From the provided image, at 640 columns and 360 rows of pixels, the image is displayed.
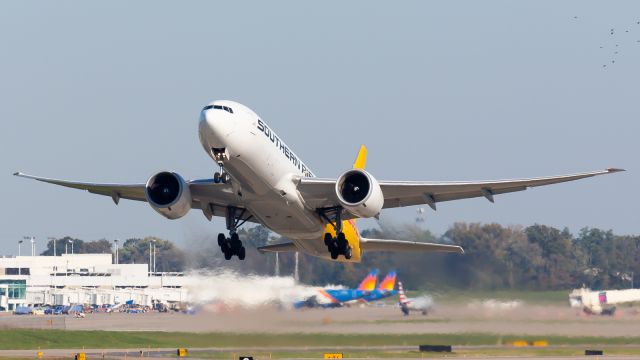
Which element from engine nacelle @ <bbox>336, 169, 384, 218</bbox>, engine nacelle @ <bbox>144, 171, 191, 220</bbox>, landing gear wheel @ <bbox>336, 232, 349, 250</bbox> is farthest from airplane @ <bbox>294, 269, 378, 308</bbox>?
engine nacelle @ <bbox>336, 169, 384, 218</bbox>

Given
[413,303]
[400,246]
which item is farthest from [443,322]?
[400,246]

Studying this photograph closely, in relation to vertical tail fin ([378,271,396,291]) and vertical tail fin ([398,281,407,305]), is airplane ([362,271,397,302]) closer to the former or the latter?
vertical tail fin ([378,271,396,291])

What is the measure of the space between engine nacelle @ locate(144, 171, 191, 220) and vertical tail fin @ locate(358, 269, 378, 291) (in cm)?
1620

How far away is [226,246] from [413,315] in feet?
44.7

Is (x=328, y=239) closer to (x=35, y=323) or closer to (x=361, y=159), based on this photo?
(x=361, y=159)

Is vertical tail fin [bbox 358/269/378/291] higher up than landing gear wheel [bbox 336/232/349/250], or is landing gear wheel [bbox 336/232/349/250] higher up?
landing gear wheel [bbox 336/232/349/250]

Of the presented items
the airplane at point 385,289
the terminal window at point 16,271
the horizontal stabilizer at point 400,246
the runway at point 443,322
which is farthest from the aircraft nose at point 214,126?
the terminal window at point 16,271

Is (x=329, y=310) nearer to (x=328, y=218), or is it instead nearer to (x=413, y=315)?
(x=413, y=315)

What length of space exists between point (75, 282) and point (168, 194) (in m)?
86.8

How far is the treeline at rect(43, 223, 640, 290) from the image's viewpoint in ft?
157

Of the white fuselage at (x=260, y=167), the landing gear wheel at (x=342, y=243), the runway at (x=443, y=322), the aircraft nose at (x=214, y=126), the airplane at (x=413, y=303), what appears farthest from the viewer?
the airplane at (x=413, y=303)

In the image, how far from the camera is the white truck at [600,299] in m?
49.2

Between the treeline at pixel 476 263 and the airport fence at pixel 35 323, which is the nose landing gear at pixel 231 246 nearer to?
the treeline at pixel 476 263

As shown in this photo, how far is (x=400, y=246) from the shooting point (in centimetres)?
4566
